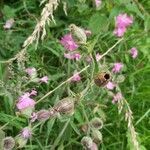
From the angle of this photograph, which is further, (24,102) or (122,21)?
(122,21)

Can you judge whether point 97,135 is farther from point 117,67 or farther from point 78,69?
point 117,67

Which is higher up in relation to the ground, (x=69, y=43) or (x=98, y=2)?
(x=98, y=2)

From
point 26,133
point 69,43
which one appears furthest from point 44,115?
point 69,43

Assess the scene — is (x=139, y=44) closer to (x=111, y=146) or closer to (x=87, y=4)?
(x=87, y=4)

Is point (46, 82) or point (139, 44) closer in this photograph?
point (46, 82)

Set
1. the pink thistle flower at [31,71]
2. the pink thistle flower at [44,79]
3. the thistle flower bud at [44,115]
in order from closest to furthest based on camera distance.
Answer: the thistle flower bud at [44,115], the pink thistle flower at [31,71], the pink thistle flower at [44,79]

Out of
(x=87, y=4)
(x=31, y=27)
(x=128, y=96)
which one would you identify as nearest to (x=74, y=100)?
(x=128, y=96)

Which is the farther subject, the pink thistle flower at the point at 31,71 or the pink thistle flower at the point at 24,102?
the pink thistle flower at the point at 31,71

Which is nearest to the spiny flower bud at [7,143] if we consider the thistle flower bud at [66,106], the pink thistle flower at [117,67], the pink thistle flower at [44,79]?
the thistle flower bud at [66,106]

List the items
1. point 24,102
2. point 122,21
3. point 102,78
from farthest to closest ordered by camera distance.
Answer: point 122,21 → point 24,102 → point 102,78

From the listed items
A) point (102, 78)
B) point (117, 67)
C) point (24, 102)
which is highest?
point (102, 78)

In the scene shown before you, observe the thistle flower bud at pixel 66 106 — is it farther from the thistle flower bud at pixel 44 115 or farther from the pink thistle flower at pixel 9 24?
the pink thistle flower at pixel 9 24
